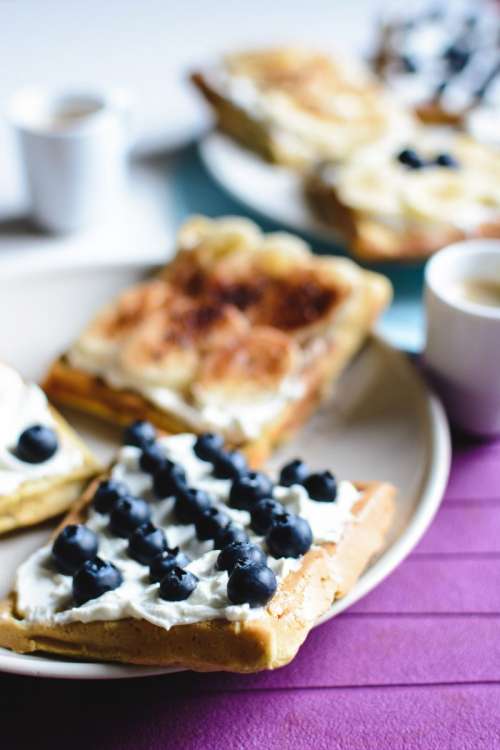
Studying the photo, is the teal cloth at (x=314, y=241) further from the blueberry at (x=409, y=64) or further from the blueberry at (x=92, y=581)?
the blueberry at (x=92, y=581)

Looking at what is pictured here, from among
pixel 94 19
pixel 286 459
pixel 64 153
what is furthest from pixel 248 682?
pixel 94 19

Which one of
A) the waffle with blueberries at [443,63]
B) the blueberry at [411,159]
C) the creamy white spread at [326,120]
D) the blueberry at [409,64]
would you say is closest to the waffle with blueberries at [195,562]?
the blueberry at [411,159]

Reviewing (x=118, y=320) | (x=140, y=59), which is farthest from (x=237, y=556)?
(x=140, y=59)

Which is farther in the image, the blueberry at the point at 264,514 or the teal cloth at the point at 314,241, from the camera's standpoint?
the teal cloth at the point at 314,241

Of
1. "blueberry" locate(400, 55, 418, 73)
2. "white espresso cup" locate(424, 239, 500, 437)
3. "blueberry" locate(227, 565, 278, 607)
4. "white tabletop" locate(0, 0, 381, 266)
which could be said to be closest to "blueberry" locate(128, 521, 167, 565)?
"blueberry" locate(227, 565, 278, 607)

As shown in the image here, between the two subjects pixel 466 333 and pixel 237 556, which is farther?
pixel 466 333

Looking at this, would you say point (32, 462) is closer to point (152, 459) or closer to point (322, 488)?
point (152, 459)
